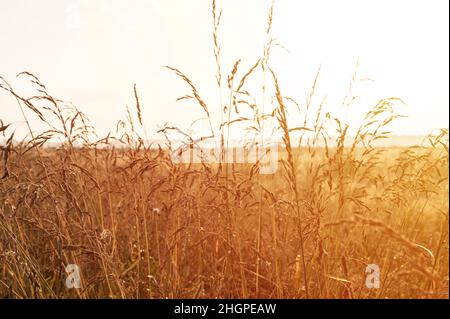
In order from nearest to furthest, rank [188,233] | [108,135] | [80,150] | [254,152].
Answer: [108,135]
[188,233]
[254,152]
[80,150]

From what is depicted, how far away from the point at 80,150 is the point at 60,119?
3.10 ft

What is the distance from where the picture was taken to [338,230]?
2.48 metres

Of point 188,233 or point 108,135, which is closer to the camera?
point 108,135

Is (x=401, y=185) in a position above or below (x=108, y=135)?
below

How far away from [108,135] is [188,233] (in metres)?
0.69

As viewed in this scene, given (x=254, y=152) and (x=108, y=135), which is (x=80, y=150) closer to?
(x=108, y=135)

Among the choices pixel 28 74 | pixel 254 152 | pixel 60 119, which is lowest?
pixel 254 152
